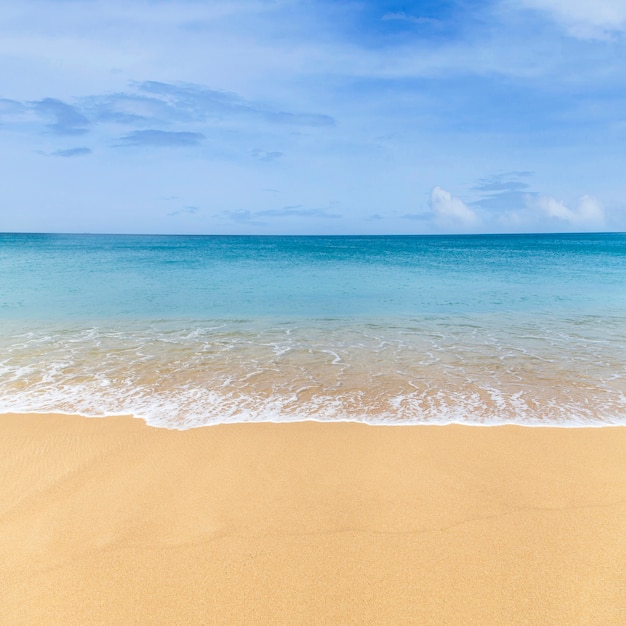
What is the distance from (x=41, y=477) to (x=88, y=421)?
1558 millimetres

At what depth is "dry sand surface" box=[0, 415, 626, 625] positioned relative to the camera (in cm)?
328

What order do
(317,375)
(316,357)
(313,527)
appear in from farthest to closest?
1. (316,357)
2. (317,375)
3. (313,527)

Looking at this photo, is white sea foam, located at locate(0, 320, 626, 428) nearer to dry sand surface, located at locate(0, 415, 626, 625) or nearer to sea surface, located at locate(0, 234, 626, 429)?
sea surface, located at locate(0, 234, 626, 429)

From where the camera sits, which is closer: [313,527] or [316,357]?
[313,527]

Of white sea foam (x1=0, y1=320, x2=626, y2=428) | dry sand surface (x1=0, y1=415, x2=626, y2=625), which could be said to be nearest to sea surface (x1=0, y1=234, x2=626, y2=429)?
white sea foam (x1=0, y1=320, x2=626, y2=428)

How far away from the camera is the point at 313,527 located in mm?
4078

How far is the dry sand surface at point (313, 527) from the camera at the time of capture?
10.8 ft

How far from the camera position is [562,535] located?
396 centimetres

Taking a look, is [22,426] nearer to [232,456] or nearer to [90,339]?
[232,456]

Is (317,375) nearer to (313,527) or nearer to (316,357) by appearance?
(316,357)

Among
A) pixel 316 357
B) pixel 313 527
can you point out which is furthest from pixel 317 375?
pixel 313 527

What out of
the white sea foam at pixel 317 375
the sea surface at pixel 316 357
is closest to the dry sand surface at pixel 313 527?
the white sea foam at pixel 317 375

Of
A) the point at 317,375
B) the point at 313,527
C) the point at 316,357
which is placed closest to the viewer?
the point at 313,527

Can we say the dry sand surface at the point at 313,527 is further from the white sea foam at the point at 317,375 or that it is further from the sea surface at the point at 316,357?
the sea surface at the point at 316,357
